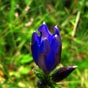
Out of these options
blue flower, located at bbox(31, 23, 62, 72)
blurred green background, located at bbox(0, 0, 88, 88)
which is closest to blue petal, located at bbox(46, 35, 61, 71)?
blue flower, located at bbox(31, 23, 62, 72)

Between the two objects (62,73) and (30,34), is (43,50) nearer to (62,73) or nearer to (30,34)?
(62,73)

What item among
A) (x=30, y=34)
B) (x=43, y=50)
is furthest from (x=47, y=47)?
(x=30, y=34)

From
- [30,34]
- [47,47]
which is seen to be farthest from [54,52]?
[30,34]

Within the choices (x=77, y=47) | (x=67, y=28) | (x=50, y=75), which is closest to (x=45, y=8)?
(x=67, y=28)

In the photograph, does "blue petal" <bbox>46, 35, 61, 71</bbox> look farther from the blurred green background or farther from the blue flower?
the blurred green background

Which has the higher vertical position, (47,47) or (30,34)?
(30,34)

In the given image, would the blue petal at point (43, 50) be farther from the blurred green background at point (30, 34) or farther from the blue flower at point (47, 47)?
the blurred green background at point (30, 34)

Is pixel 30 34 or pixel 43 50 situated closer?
pixel 43 50
